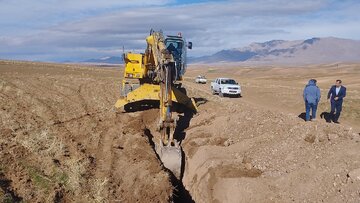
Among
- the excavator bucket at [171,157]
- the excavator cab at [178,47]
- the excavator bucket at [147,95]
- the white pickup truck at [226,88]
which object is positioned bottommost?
the white pickup truck at [226,88]

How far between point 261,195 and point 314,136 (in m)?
3.10

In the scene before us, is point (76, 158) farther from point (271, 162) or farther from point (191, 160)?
point (271, 162)

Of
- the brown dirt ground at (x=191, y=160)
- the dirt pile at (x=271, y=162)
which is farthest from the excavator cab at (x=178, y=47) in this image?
the dirt pile at (x=271, y=162)

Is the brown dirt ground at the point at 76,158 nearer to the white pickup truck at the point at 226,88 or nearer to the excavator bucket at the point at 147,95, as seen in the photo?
the excavator bucket at the point at 147,95

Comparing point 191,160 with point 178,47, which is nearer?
point 191,160

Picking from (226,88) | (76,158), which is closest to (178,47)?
(76,158)

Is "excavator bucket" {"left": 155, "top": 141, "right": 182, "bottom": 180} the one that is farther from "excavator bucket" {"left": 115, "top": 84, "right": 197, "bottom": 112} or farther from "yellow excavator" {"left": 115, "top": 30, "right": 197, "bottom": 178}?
"excavator bucket" {"left": 115, "top": 84, "right": 197, "bottom": 112}

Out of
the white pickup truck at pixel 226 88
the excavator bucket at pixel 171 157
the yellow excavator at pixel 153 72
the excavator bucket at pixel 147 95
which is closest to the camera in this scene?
the excavator bucket at pixel 171 157

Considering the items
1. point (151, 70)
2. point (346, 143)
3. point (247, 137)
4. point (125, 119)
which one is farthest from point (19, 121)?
point (346, 143)

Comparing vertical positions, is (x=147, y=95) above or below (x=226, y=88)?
above

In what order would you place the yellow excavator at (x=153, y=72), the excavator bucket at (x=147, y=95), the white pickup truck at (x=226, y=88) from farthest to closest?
the white pickup truck at (x=226, y=88) → the excavator bucket at (x=147, y=95) → the yellow excavator at (x=153, y=72)

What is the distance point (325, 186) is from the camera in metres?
10.0

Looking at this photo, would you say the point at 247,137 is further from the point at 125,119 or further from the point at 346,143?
the point at 125,119

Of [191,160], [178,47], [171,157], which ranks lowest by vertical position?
[191,160]
